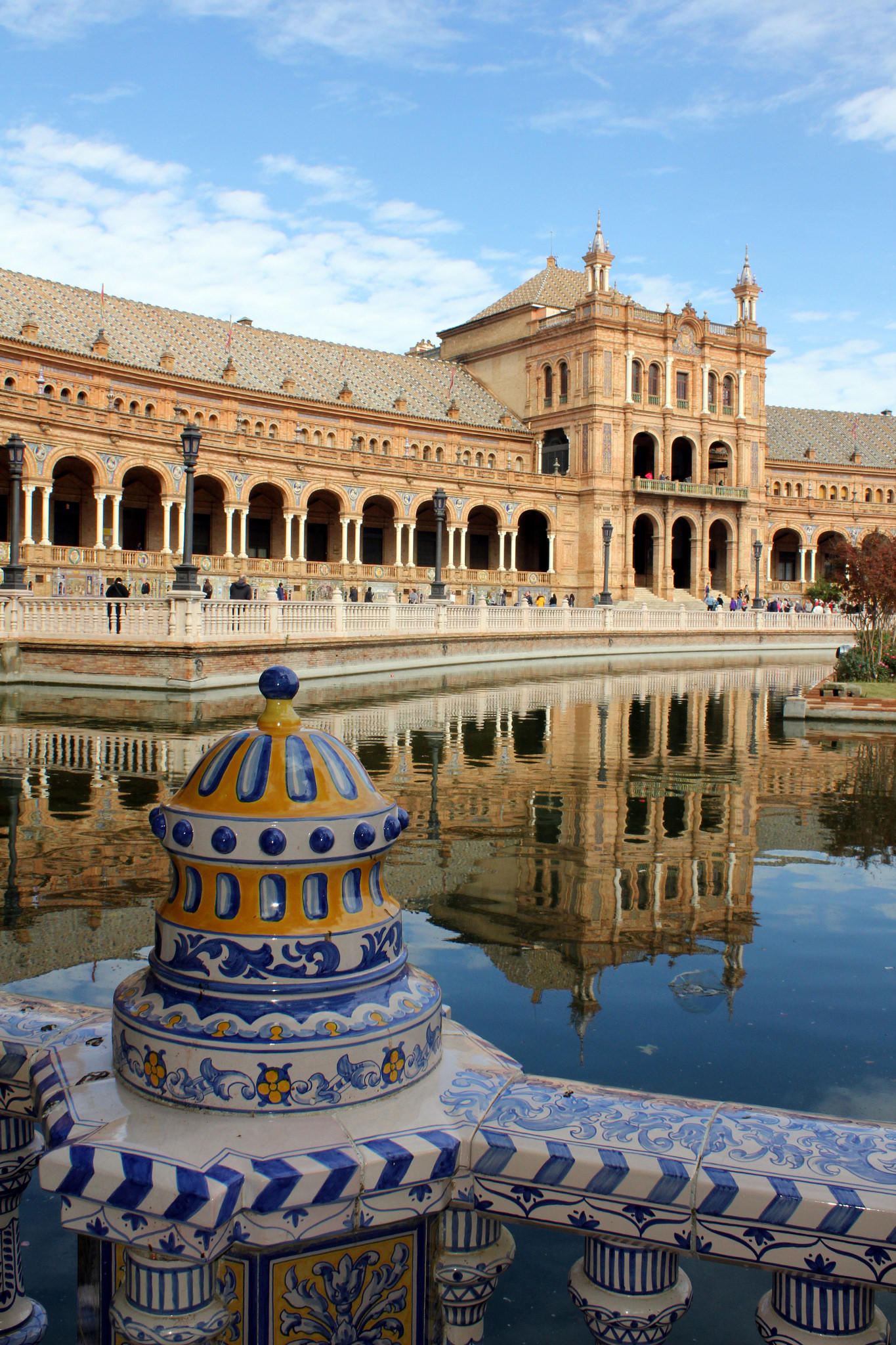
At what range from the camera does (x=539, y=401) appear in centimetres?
6006

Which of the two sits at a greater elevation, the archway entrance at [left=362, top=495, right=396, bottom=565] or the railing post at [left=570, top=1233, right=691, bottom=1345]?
the archway entrance at [left=362, top=495, right=396, bottom=565]

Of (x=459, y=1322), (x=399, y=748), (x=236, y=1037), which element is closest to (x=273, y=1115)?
(x=236, y=1037)

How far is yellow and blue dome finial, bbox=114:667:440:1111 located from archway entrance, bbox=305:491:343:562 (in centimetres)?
4697

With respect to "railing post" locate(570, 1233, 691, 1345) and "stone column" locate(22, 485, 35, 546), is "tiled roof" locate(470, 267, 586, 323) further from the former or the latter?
"railing post" locate(570, 1233, 691, 1345)

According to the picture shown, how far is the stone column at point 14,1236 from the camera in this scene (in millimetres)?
2293

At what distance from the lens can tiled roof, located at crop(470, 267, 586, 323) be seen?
204 feet

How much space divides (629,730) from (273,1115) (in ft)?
45.5

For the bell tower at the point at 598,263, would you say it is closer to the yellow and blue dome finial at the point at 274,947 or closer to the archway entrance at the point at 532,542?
the archway entrance at the point at 532,542

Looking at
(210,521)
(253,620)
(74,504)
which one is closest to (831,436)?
(210,521)

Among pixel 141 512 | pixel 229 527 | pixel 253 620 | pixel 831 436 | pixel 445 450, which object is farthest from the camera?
pixel 831 436

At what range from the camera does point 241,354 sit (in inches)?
2000

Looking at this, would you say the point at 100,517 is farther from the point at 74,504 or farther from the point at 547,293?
the point at 547,293

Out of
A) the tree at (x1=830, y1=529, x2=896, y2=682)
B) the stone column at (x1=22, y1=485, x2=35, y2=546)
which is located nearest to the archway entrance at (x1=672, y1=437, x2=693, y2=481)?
the stone column at (x1=22, y1=485, x2=35, y2=546)

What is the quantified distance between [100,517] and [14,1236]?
3720cm
